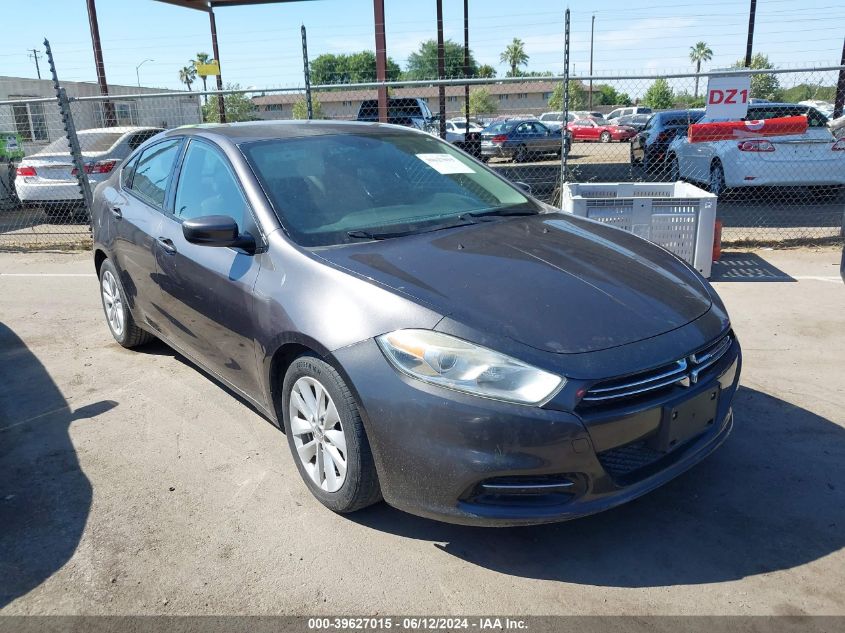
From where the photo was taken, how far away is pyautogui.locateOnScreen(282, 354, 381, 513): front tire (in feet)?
8.63

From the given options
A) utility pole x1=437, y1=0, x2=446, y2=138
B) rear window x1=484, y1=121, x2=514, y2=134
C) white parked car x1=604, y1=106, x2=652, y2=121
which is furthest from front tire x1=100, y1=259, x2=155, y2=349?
white parked car x1=604, y1=106, x2=652, y2=121

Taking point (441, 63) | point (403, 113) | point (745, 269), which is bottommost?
point (745, 269)

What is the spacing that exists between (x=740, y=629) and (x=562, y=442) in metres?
0.83

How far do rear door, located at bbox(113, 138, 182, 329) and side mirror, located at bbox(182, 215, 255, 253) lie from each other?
105cm

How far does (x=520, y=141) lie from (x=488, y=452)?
67.2ft

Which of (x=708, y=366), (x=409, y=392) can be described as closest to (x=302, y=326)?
(x=409, y=392)

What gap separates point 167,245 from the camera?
12.6 ft

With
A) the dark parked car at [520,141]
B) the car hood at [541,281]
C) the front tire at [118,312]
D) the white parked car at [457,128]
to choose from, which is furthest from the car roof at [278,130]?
the white parked car at [457,128]

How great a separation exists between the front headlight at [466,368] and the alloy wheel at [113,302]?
3206 mm

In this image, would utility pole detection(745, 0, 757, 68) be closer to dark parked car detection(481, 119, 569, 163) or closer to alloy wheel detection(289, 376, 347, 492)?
dark parked car detection(481, 119, 569, 163)

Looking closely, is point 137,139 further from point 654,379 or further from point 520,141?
point 520,141

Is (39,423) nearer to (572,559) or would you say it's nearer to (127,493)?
(127,493)

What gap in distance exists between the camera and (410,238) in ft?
10.4

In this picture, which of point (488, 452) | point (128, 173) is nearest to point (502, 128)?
point (128, 173)
